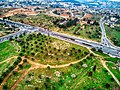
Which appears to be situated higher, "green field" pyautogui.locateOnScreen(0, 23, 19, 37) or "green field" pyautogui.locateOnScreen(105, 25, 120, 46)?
"green field" pyautogui.locateOnScreen(0, 23, 19, 37)

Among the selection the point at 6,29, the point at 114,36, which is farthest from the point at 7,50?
the point at 114,36

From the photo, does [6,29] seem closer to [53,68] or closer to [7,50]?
[7,50]

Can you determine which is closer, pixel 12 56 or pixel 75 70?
pixel 75 70

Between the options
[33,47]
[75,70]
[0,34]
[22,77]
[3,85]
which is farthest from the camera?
[0,34]

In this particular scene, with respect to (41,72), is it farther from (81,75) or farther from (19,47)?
(19,47)

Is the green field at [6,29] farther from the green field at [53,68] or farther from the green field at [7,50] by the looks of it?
the green field at [53,68]

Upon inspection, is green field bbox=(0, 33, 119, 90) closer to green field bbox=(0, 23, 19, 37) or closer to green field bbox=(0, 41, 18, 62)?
green field bbox=(0, 41, 18, 62)

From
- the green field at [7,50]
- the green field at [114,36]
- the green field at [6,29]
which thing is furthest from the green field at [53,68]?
the green field at [114,36]

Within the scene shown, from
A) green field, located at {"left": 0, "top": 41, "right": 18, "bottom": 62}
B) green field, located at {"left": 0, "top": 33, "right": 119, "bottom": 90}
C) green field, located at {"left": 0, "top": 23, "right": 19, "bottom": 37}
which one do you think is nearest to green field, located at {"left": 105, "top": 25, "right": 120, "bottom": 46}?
green field, located at {"left": 0, "top": 33, "right": 119, "bottom": 90}

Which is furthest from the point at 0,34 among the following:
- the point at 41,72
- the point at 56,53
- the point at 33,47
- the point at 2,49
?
the point at 41,72

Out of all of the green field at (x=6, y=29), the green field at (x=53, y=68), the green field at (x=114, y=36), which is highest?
the green field at (x=6, y=29)

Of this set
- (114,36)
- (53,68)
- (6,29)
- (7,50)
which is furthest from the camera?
(114,36)
